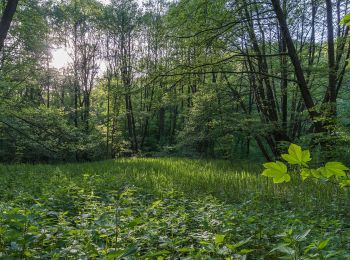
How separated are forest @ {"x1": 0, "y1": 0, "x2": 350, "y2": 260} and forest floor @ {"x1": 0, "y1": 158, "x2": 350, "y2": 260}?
2cm

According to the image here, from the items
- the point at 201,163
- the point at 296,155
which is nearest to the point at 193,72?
the point at 201,163

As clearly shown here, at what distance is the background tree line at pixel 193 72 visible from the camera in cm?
691

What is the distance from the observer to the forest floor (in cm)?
192

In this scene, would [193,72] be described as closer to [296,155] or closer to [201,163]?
[201,163]

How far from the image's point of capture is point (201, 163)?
37.3 feet

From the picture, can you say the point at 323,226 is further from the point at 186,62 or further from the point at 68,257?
the point at 186,62

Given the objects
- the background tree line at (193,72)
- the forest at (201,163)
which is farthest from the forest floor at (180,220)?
the background tree line at (193,72)

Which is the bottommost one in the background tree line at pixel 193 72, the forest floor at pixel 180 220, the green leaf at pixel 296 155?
the forest floor at pixel 180 220

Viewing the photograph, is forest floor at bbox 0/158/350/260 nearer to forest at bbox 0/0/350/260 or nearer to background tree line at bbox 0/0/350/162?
forest at bbox 0/0/350/260

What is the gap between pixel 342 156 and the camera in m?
5.54

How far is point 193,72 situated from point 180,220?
462 centimetres

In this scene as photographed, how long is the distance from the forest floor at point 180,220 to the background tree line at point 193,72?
1.48m

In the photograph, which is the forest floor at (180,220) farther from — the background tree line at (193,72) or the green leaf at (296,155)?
the background tree line at (193,72)

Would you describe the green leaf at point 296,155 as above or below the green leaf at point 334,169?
above
